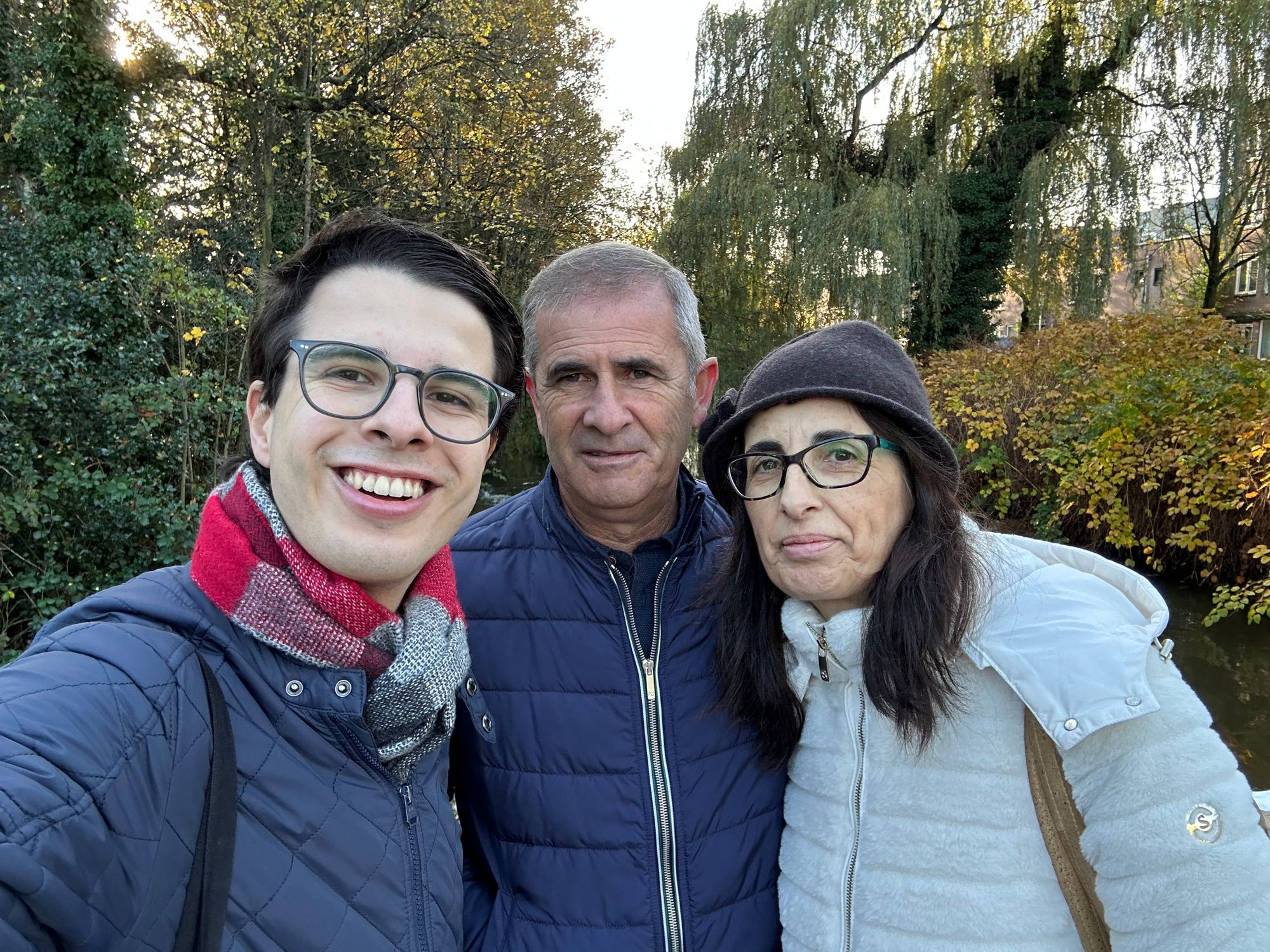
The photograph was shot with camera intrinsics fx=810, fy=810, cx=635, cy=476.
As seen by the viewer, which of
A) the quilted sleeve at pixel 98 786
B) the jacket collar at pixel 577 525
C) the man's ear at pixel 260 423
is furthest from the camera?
the jacket collar at pixel 577 525

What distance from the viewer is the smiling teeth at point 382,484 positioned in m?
1.29

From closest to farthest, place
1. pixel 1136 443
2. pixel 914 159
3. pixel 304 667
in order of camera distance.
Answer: pixel 304 667, pixel 1136 443, pixel 914 159

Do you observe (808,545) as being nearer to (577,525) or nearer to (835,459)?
(835,459)

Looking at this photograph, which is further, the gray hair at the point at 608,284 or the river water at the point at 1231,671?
the river water at the point at 1231,671

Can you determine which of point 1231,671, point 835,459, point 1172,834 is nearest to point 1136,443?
point 1231,671

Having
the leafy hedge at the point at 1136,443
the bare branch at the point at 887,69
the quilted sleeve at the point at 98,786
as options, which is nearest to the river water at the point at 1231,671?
the leafy hedge at the point at 1136,443

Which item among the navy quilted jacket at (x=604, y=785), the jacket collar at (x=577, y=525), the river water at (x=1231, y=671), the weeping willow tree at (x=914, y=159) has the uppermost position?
the weeping willow tree at (x=914, y=159)

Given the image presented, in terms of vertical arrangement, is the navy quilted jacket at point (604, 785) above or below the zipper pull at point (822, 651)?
below

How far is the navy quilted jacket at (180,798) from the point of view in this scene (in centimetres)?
85

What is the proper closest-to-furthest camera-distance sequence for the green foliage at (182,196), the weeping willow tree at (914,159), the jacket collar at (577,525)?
1. the jacket collar at (577,525)
2. the green foliage at (182,196)
3. the weeping willow tree at (914,159)

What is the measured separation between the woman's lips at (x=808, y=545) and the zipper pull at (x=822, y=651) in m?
0.16

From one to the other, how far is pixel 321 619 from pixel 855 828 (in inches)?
41.8

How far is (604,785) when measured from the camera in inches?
69.9

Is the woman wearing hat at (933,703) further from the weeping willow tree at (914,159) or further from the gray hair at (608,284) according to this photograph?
the weeping willow tree at (914,159)
